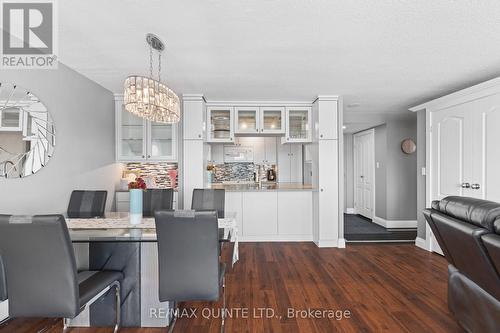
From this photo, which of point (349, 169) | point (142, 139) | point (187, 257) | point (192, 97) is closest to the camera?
point (187, 257)

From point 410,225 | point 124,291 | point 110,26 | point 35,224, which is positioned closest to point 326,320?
point 124,291

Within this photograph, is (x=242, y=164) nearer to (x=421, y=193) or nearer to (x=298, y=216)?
(x=298, y=216)

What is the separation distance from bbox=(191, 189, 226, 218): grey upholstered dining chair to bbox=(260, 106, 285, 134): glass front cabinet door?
1.80 meters

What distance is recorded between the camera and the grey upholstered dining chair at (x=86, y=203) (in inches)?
113

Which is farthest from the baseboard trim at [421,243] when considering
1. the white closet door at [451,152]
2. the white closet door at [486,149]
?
the white closet door at [486,149]

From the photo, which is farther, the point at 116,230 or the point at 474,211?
the point at 116,230

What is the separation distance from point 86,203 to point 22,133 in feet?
3.11

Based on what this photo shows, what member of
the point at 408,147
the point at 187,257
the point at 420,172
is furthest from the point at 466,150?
the point at 187,257

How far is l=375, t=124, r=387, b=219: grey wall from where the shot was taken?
5652 millimetres

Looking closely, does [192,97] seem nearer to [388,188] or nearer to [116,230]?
[116,230]

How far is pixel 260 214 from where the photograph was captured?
4.29 metres

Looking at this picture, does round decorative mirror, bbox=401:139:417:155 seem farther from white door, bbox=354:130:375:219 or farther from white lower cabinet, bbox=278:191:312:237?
white lower cabinet, bbox=278:191:312:237

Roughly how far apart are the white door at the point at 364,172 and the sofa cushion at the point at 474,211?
14.5 ft

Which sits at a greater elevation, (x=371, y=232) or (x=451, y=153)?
(x=451, y=153)
